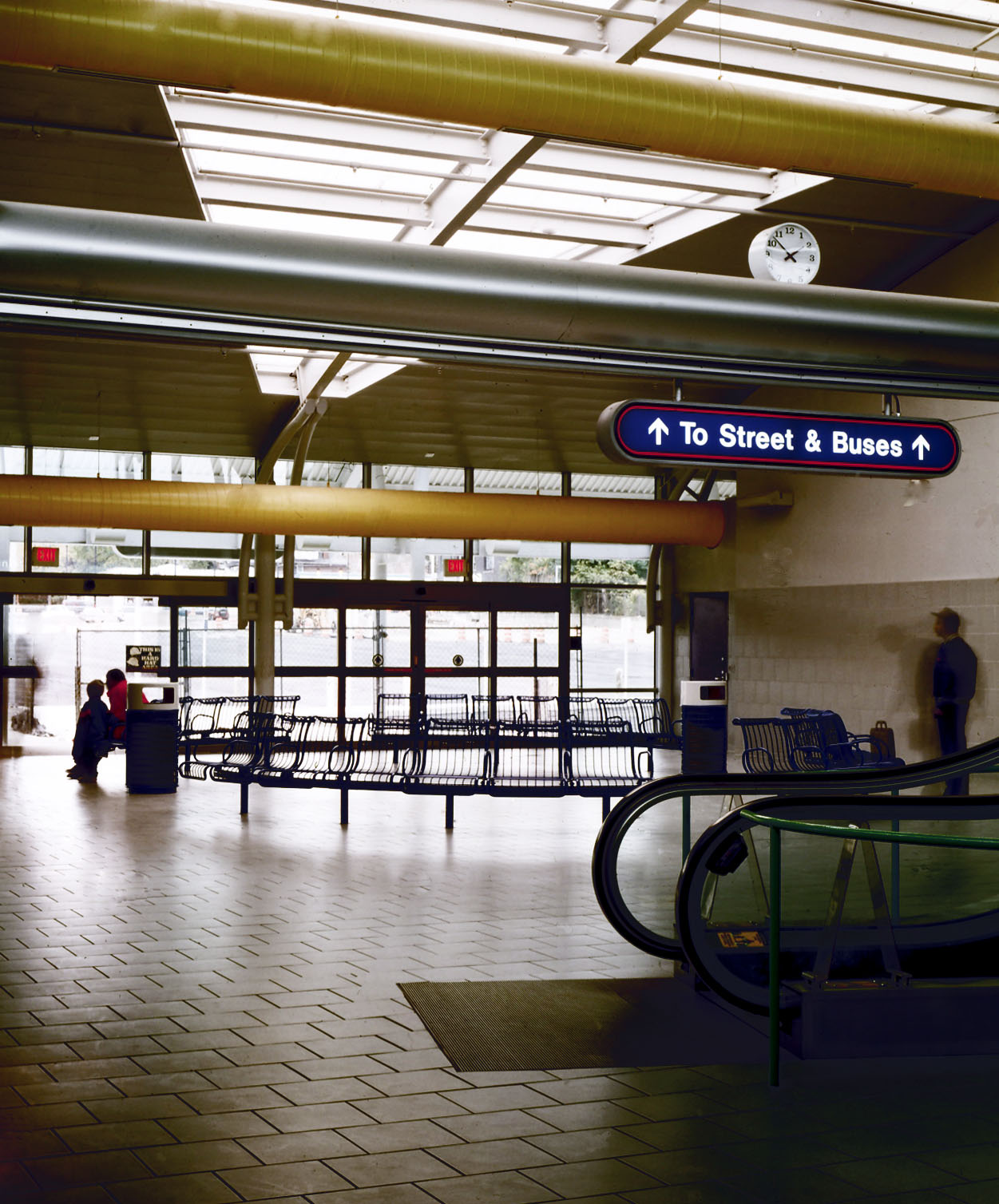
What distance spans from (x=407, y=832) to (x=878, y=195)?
6.49 metres

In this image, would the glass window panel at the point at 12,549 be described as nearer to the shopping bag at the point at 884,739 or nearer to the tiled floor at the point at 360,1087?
the tiled floor at the point at 360,1087

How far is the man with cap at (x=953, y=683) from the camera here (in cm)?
1166

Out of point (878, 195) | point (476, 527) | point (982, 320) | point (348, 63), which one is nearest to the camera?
point (348, 63)

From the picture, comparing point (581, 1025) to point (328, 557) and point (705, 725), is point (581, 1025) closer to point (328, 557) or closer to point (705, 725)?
point (705, 725)

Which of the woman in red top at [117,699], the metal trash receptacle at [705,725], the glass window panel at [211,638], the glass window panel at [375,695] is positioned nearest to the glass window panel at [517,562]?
the glass window panel at [375,695]

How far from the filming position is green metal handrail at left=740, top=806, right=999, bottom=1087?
4.07 m

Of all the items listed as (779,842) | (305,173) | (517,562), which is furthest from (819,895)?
(517,562)

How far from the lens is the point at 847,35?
271 inches

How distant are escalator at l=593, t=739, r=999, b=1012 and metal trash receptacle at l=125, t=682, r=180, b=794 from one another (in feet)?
24.4

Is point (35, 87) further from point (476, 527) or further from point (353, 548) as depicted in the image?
point (353, 548)

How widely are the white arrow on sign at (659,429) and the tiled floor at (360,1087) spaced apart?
2501mm

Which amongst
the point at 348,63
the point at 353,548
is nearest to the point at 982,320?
the point at 348,63

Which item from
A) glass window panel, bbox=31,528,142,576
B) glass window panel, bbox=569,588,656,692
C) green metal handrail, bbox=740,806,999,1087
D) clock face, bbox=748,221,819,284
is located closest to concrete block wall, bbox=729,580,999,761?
glass window panel, bbox=569,588,656,692

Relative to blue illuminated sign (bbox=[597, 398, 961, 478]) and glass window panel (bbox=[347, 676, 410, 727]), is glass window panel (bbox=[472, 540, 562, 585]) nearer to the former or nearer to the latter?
glass window panel (bbox=[347, 676, 410, 727])
